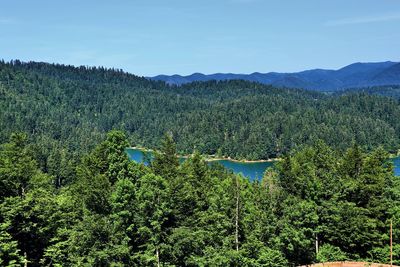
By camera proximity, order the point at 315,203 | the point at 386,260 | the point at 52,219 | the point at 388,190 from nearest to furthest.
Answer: the point at 52,219 < the point at 386,260 < the point at 315,203 < the point at 388,190

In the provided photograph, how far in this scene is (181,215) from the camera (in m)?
32.2

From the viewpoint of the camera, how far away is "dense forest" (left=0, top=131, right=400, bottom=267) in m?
28.2

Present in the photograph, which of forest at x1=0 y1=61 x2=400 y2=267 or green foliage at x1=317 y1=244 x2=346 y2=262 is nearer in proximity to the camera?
forest at x1=0 y1=61 x2=400 y2=267

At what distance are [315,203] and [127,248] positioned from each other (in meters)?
18.4

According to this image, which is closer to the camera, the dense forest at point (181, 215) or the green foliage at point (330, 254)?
the dense forest at point (181, 215)

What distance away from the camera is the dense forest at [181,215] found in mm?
28234

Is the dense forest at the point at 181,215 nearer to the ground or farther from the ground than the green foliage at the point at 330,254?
farther from the ground

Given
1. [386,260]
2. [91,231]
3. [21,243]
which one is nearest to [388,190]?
[386,260]

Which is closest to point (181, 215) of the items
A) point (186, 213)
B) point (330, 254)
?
point (186, 213)

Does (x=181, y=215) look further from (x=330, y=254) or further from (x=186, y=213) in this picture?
(x=330, y=254)

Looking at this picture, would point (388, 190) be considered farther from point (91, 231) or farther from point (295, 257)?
point (91, 231)

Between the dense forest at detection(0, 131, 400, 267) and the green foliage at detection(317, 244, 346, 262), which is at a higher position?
the dense forest at detection(0, 131, 400, 267)

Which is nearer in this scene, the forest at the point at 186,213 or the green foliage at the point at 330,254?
the forest at the point at 186,213

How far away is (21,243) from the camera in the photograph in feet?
97.3
